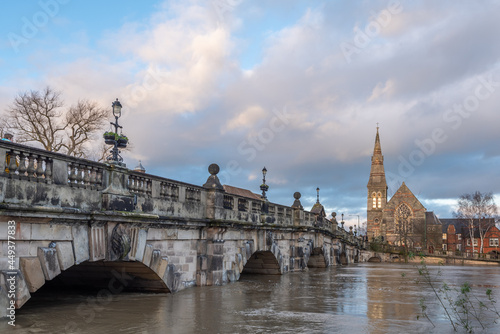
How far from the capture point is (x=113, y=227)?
10.9 m

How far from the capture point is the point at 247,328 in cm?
938

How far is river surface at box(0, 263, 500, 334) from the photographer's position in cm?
926

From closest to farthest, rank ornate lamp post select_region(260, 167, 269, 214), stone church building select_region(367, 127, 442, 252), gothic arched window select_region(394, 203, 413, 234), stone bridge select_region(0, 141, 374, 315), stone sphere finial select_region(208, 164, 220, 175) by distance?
1. stone bridge select_region(0, 141, 374, 315)
2. stone sphere finial select_region(208, 164, 220, 175)
3. ornate lamp post select_region(260, 167, 269, 214)
4. stone church building select_region(367, 127, 442, 252)
5. gothic arched window select_region(394, 203, 413, 234)

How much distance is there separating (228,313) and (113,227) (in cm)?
340

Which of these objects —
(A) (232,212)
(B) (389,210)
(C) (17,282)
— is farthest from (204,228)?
(B) (389,210)

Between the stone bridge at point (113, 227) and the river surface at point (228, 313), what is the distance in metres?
0.67

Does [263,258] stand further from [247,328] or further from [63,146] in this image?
[63,146]

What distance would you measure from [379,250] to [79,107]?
4153 centimetres

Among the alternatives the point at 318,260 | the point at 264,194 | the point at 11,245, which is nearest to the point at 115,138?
the point at 11,245

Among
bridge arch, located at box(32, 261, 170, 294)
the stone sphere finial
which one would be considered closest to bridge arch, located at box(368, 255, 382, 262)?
the stone sphere finial

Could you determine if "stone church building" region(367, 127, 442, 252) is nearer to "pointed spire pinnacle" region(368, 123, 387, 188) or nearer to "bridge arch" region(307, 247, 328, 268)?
"pointed spire pinnacle" region(368, 123, 387, 188)

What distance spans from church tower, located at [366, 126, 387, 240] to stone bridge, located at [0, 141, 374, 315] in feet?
A: 285

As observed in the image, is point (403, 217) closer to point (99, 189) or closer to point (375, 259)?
point (375, 259)

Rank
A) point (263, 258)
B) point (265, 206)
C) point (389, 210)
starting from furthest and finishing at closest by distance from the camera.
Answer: point (389, 210), point (263, 258), point (265, 206)
